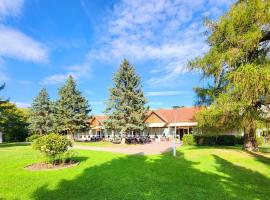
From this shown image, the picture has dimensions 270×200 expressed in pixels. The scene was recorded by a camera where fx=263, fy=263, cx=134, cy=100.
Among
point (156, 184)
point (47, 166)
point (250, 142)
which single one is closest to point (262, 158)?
point (250, 142)

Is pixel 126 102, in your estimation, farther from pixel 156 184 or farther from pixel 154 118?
pixel 156 184

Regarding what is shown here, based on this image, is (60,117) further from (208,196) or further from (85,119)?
(208,196)

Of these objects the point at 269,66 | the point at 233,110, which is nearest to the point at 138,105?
the point at 233,110

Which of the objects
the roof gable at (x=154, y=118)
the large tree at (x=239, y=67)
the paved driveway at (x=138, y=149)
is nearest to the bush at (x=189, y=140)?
the paved driveway at (x=138, y=149)

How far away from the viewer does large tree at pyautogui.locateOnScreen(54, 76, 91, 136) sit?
40844 mm

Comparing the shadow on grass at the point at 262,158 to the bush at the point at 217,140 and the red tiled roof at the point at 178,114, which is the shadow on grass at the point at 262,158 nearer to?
the bush at the point at 217,140

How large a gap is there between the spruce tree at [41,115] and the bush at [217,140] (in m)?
26.5

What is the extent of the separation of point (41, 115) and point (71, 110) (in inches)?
365

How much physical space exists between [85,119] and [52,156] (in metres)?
29.2

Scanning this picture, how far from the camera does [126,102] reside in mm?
34750

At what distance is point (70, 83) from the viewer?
41844 mm

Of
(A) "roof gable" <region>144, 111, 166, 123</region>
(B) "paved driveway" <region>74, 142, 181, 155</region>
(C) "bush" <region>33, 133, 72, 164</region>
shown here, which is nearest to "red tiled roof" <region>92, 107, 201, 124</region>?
(A) "roof gable" <region>144, 111, 166, 123</region>

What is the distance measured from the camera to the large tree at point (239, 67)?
672 inches

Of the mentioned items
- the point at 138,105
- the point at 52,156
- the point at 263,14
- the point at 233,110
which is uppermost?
the point at 263,14
